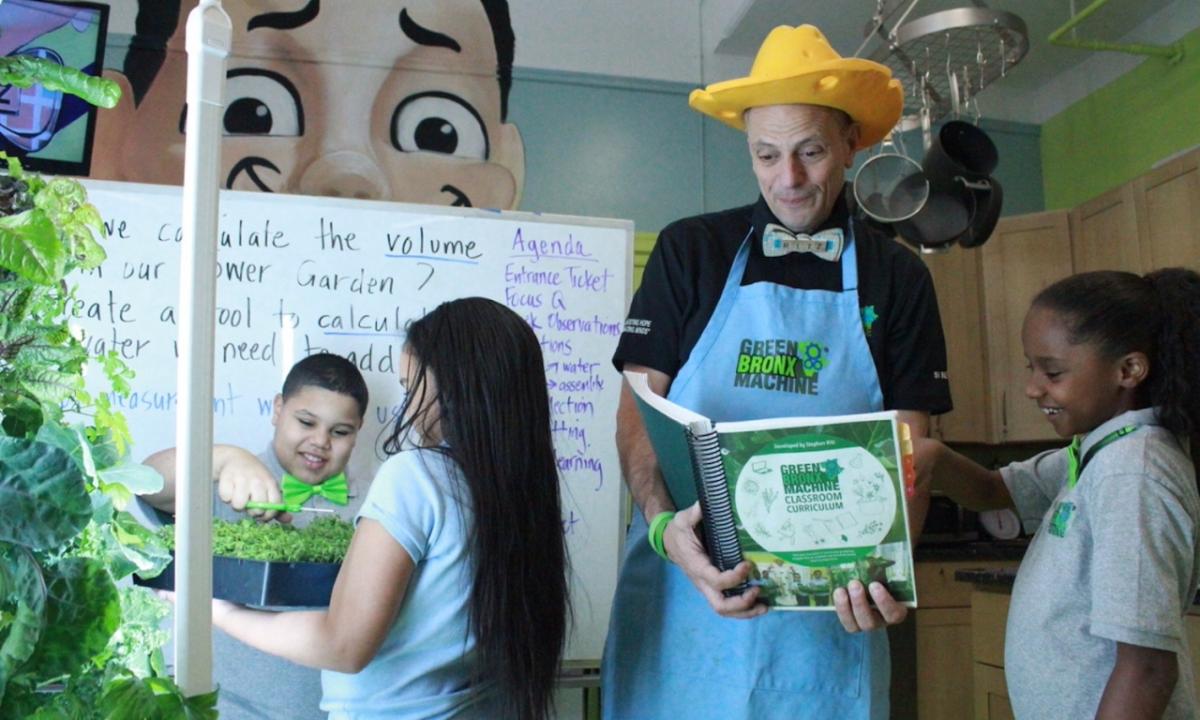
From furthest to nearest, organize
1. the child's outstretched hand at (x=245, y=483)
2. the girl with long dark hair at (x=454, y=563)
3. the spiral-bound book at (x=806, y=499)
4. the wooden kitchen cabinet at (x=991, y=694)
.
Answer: the wooden kitchen cabinet at (x=991, y=694) → the child's outstretched hand at (x=245, y=483) → the girl with long dark hair at (x=454, y=563) → the spiral-bound book at (x=806, y=499)

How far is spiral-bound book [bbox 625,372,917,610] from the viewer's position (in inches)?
38.3

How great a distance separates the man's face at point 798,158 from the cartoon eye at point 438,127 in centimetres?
216

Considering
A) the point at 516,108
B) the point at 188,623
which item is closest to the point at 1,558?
the point at 188,623

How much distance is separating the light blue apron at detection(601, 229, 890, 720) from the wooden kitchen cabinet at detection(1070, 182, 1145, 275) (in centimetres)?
241

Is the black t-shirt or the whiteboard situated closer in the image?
the black t-shirt

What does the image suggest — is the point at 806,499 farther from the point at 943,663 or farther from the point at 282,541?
the point at 943,663

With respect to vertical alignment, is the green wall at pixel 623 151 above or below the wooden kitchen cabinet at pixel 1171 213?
above

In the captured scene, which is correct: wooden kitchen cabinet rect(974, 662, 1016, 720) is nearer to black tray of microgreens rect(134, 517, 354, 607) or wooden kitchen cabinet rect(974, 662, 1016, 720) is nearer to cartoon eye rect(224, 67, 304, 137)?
black tray of microgreens rect(134, 517, 354, 607)

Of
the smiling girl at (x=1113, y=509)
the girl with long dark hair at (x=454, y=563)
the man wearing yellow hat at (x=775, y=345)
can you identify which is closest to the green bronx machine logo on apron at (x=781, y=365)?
the man wearing yellow hat at (x=775, y=345)

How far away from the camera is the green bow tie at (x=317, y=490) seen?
1.83 metres

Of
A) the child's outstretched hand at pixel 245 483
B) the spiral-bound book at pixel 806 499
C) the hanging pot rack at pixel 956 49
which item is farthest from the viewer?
the hanging pot rack at pixel 956 49

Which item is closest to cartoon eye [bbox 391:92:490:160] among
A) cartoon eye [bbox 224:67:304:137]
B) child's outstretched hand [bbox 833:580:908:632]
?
cartoon eye [bbox 224:67:304:137]

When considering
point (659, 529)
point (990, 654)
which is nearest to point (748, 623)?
point (659, 529)

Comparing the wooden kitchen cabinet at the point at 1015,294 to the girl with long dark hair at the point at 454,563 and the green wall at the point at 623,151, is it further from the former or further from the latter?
the girl with long dark hair at the point at 454,563
